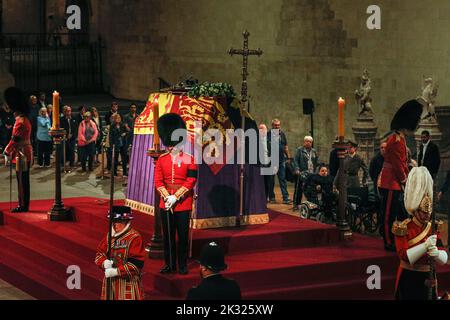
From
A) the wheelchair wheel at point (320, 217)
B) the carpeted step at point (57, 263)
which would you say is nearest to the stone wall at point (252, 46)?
the wheelchair wheel at point (320, 217)

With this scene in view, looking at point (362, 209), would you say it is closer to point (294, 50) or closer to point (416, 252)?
point (416, 252)

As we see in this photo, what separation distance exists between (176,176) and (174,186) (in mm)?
113

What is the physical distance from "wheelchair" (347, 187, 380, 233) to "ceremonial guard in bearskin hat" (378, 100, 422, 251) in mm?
2350

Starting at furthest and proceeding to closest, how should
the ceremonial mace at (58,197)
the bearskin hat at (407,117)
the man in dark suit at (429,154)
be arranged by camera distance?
the man in dark suit at (429,154), the ceremonial mace at (58,197), the bearskin hat at (407,117)

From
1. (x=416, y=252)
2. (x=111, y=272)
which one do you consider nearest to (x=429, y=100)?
(x=416, y=252)

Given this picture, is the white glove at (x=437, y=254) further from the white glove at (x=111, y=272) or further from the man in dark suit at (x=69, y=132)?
the man in dark suit at (x=69, y=132)

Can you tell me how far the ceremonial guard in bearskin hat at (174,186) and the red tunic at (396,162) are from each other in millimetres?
2670

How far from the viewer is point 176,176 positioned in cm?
1253

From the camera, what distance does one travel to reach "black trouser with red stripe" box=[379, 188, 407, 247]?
13828 millimetres

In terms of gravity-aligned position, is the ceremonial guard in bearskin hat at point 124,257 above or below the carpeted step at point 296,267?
above

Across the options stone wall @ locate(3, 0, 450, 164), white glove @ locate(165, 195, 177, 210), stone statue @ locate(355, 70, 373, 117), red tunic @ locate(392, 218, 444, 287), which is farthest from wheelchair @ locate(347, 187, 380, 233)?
red tunic @ locate(392, 218, 444, 287)

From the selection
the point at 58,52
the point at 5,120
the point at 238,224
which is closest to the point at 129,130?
the point at 5,120

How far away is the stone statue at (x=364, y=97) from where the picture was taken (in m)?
20.6
